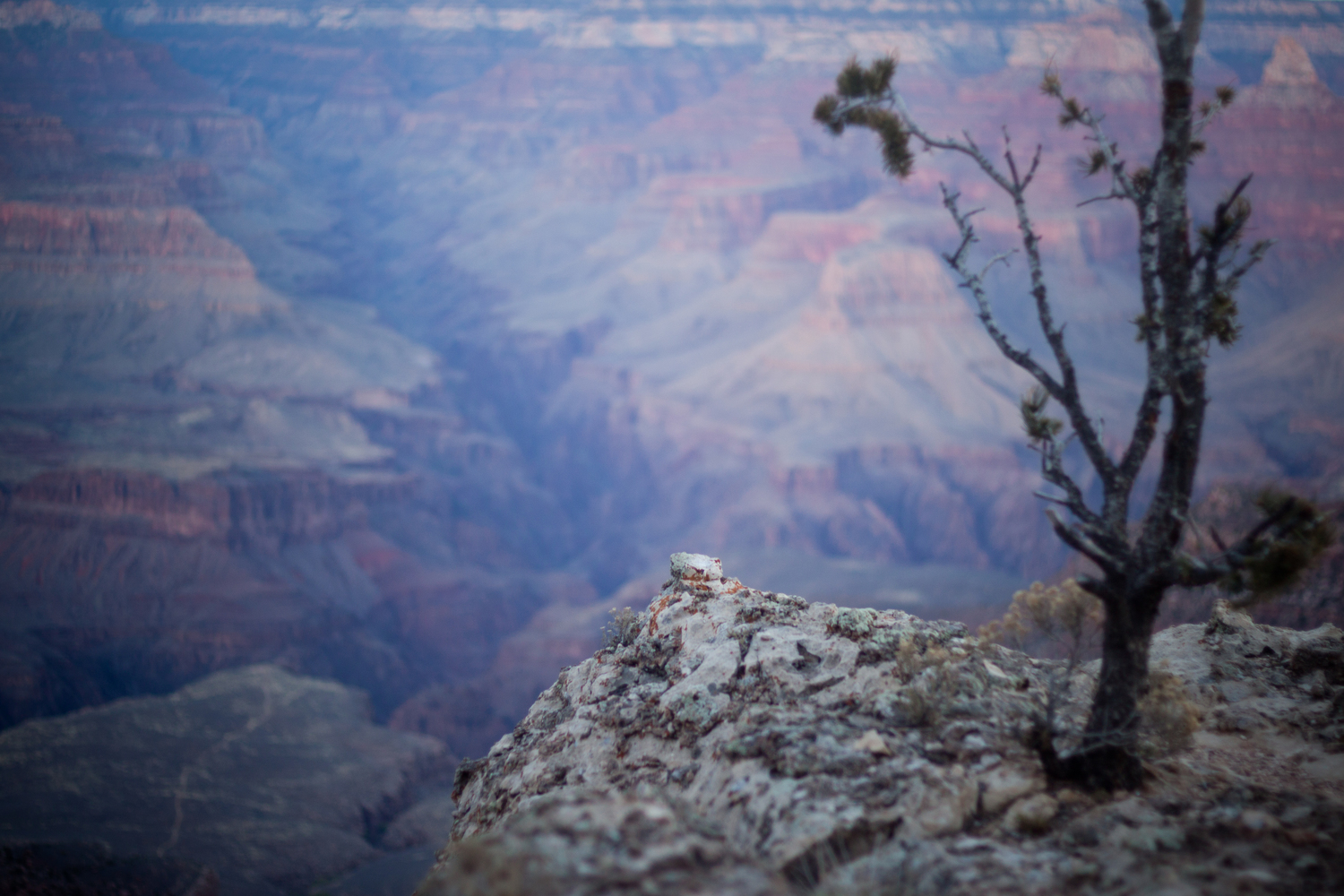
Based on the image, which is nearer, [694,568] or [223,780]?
[694,568]

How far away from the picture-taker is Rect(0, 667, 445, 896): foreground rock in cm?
3234

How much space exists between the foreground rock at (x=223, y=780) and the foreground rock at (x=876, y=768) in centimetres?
2487

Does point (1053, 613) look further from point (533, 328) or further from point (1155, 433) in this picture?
point (533, 328)

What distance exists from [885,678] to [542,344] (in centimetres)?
11977

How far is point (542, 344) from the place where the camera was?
125750 mm

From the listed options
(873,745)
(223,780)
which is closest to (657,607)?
(873,745)

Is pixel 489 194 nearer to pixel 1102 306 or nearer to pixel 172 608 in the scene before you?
pixel 1102 306

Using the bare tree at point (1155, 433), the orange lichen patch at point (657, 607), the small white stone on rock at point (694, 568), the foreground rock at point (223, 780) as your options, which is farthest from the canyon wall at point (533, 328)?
the bare tree at point (1155, 433)

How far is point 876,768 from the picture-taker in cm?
718

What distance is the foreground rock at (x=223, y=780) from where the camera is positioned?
3234 cm

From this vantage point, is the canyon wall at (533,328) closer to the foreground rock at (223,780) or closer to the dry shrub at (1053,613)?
the foreground rock at (223,780)

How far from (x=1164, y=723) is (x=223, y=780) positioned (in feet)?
126

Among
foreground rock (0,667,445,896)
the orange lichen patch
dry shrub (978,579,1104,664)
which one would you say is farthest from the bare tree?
foreground rock (0,667,445,896)

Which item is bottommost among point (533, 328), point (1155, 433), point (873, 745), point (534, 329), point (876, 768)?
point (876, 768)
